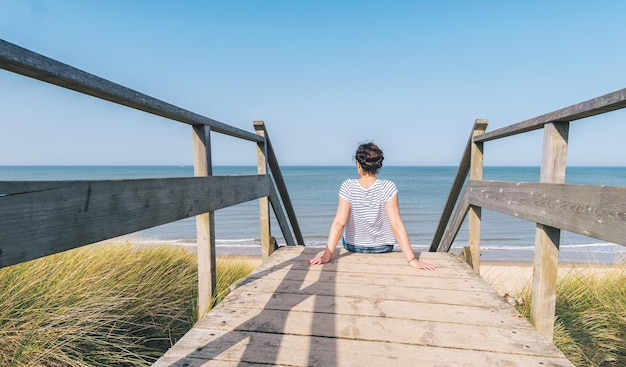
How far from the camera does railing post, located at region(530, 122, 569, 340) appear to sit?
2.03 meters

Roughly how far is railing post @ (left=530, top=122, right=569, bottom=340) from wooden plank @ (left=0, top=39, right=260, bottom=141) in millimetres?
2260

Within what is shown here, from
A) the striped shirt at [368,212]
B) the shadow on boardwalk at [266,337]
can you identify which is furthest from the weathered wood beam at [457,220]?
the shadow on boardwalk at [266,337]

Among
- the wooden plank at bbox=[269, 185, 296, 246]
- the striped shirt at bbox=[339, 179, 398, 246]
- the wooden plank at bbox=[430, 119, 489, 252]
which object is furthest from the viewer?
the wooden plank at bbox=[269, 185, 296, 246]

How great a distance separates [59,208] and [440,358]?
1673 mm

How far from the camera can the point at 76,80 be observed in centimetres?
126

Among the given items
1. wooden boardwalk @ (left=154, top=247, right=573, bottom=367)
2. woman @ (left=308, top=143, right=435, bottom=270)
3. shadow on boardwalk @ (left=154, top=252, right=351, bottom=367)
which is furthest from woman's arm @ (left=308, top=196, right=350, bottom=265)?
shadow on boardwalk @ (left=154, top=252, right=351, bottom=367)

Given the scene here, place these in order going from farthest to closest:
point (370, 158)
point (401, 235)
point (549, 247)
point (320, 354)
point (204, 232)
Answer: point (370, 158)
point (401, 235)
point (204, 232)
point (549, 247)
point (320, 354)

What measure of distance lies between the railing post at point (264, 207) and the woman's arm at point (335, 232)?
2.19ft

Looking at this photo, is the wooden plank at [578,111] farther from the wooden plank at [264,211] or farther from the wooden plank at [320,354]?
the wooden plank at [264,211]

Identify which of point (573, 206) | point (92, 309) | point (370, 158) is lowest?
point (92, 309)

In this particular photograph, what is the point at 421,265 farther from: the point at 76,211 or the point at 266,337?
the point at 76,211

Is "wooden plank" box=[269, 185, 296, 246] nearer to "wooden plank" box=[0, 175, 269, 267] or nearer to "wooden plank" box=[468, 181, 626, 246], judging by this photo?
"wooden plank" box=[0, 175, 269, 267]

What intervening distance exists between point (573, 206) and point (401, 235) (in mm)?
1378

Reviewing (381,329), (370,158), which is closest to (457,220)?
(370,158)
